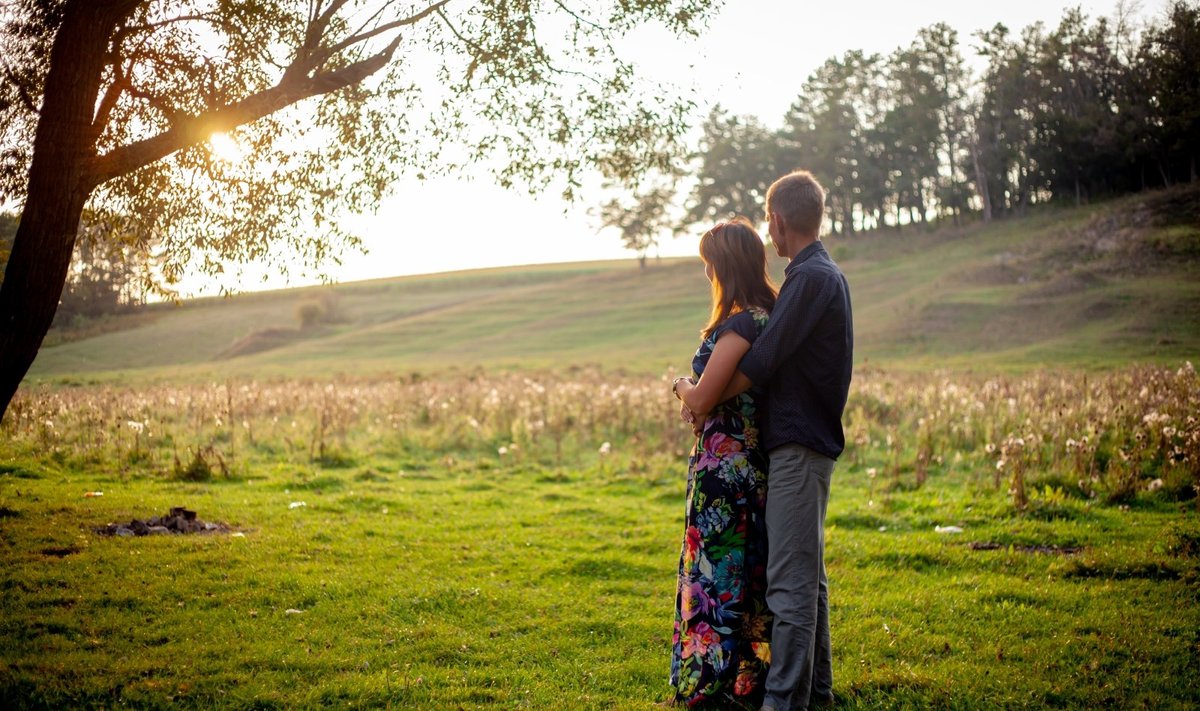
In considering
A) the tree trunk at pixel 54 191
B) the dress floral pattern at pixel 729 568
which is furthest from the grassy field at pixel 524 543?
the tree trunk at pixel 54 191

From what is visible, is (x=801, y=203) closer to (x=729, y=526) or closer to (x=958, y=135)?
(x=729, y=526)

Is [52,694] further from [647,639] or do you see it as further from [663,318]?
[663,318]

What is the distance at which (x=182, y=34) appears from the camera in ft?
31.2

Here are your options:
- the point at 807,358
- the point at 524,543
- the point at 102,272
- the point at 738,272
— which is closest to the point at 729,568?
the point at 807,358

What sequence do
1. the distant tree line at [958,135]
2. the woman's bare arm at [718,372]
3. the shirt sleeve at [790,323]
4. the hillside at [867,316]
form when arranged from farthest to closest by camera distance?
the distant tree line at [958,135]
the hillside at [867,316]
the woman's bare arm at [718,372]
the shirt sleeve at [790,323]

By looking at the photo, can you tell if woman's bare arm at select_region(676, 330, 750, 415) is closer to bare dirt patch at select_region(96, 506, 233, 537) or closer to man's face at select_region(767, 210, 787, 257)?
man's face at select_region(767, 210, 787, 257)

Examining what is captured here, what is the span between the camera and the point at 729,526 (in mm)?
5312

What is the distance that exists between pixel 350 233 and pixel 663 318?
51437 millimetres

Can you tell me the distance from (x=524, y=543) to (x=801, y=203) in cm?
648

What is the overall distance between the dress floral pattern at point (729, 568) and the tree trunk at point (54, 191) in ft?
19.1

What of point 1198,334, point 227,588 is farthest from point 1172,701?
point 1198,334

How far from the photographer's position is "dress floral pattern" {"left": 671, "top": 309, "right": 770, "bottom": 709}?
529cm

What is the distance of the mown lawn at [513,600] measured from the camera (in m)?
5.78

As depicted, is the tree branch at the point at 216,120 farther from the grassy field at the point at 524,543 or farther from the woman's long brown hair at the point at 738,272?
the woman's long brown hair at the point at 738,272
